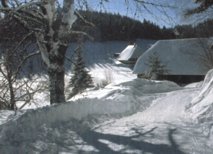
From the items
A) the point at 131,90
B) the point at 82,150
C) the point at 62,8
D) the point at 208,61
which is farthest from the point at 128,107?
the point at 208,61

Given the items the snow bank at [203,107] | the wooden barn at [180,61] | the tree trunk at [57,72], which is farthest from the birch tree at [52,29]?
the wooden barn at [180,61]

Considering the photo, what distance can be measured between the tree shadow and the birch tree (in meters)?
3.11

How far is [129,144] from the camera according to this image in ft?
19.6

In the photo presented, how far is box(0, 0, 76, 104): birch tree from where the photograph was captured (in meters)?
9.68

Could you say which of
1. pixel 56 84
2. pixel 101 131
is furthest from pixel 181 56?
pixel 101 131

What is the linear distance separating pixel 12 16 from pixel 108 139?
5.04 m

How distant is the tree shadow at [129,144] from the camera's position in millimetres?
Answer: 5547

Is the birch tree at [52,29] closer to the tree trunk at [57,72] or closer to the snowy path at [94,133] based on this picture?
the tree trunk at [57,72]

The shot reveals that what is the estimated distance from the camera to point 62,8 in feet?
32.1

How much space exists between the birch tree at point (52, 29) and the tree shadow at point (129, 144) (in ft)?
10.2

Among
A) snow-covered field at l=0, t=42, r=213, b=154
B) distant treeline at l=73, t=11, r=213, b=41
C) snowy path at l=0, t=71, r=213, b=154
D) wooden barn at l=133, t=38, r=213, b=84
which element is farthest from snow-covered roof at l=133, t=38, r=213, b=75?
snowy path at l=0, t=71, r=213, b=154

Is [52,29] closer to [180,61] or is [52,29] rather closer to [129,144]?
[129,144]

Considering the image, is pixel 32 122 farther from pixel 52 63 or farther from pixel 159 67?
pixel 159 67

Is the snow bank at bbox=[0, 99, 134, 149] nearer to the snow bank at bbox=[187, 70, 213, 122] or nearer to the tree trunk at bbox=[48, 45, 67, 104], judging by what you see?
the tree trunk at bbox=[48, 45, 67, 104]
